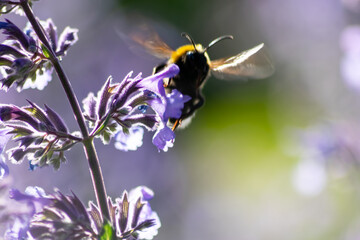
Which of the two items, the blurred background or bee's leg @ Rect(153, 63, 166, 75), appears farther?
the blurred background

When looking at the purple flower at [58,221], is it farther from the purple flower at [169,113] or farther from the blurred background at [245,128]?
the blurred background at [245,128]

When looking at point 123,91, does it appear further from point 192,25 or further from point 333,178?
point 192,25

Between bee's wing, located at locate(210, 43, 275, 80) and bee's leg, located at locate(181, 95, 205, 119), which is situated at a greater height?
bee's wing, located at locate(210, 43, 275, 80)

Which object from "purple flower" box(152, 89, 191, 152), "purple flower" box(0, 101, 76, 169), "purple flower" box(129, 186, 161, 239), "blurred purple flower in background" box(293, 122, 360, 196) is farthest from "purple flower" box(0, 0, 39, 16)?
"blurred purple flower in background" box(293, 122, 360, 196)

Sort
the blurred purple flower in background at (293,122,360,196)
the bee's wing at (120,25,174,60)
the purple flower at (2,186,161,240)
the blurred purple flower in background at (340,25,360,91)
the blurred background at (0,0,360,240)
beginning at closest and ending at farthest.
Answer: the purple flower at (2,186,161,240) < the bee's wing at (120,25,174,60) < the blurred purple flower in background at (293,122,360,196) < the blurred purple flower in background at (340,25,360,91) < the blurred background at (0,0,360,240)

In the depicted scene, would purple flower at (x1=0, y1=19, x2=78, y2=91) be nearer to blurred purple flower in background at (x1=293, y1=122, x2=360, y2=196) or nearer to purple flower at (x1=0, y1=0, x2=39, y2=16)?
purple flower at (x1=0, y1=0, x2=39, y2=16)

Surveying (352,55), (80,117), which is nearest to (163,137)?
(80,117)

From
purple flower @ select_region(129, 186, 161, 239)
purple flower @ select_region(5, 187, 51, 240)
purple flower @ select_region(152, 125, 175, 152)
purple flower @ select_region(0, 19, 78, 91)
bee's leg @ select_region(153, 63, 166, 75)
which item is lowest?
purple flower @ select_region(129, 186, 161, 239)

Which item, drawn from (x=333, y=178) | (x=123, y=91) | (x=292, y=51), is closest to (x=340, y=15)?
(x=292, y=51)
